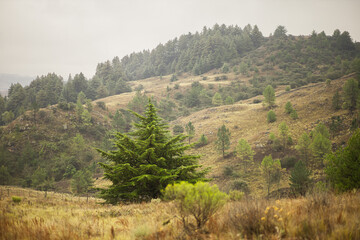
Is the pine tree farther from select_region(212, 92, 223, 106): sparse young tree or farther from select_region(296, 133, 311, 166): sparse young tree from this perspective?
select_region(212, 92, 223, 106): sparse young tree

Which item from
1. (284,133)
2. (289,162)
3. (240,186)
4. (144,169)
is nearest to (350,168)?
(144,169)

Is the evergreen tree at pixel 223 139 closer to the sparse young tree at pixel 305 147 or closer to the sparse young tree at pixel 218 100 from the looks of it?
the sparse young tree at pixel 305 147

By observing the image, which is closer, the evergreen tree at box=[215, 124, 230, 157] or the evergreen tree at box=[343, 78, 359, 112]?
the evergreen tree at box=[343, 78, 359, 112]

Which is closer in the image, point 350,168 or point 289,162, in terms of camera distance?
point 350,168

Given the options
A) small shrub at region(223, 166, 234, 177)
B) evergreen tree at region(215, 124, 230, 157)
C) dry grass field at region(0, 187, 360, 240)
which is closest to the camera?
dry grass field at region(0, 187, 360, 240)

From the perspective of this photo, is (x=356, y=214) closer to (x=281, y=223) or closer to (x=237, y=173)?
(x=281, y=223)

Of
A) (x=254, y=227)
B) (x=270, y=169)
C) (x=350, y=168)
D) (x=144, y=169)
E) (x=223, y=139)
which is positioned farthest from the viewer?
(x=223, y=139)

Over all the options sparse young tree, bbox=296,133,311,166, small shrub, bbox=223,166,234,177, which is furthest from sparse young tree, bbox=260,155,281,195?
small shrub, bbox=223,166,234,177

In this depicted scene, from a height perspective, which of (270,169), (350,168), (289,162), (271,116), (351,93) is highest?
(351,93)

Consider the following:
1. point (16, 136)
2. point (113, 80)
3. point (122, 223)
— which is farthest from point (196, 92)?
point (122, 223)

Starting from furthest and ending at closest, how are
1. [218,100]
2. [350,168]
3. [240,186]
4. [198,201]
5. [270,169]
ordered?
[218,100] → [270,169] → [240,186] → [350,168] → [198,201]

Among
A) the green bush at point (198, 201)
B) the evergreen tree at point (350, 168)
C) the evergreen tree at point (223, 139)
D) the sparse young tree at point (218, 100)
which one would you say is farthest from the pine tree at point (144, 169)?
the sparse young tree at point (218, 100)

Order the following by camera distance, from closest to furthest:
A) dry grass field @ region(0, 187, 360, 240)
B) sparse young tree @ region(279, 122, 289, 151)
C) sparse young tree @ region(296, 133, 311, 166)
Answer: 1. dry grass field @ region(0, 187, 360, 240)
2. sparse young tree @ region(296, 133, 311, 166)
3. sparse young tree @ region(279, 122, 289, 151)

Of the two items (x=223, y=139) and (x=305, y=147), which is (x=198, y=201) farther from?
(x=223, y=139)
